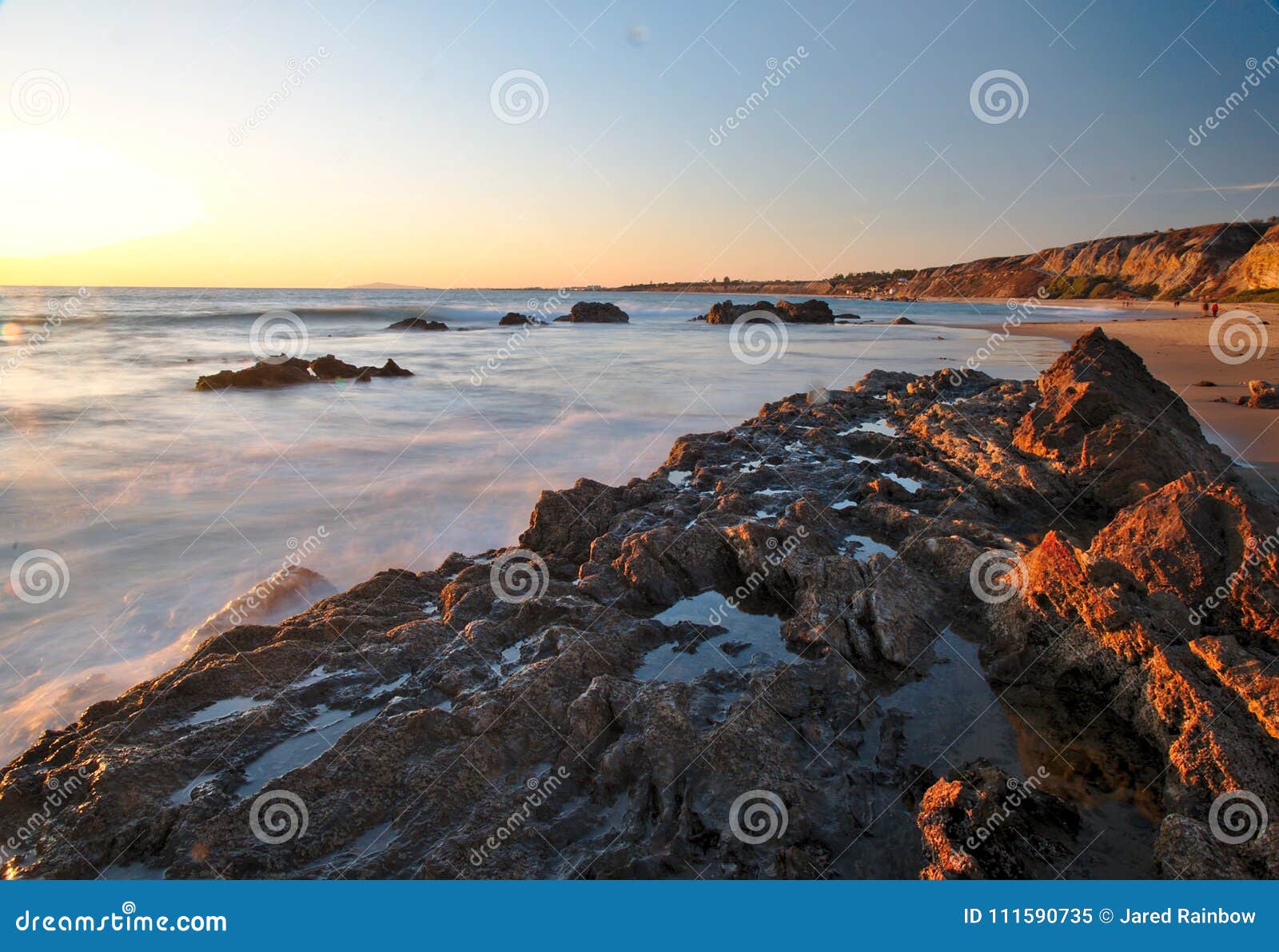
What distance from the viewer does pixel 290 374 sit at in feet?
68.3

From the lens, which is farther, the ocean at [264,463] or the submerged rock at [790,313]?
the submerged rock at [790,313]

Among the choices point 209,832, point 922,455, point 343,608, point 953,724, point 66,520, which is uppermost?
point 66,520

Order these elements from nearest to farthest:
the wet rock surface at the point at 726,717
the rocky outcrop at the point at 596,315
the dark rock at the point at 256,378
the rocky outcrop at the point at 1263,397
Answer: the wet rock surface at the point at 726,717, the rocky outcrop at the point at 1263,397, the dark rock at the point at 256,378, the rocky outcrop at the point at 596,315

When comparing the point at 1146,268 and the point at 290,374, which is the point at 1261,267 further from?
the point at 290,374

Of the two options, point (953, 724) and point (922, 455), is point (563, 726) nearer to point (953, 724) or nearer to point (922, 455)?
point (953, 724)

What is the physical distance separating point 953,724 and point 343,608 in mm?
4703

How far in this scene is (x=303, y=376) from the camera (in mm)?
21359

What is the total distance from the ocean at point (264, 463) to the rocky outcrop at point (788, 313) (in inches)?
914

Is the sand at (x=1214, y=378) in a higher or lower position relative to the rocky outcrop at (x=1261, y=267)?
lower

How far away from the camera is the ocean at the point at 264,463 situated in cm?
625

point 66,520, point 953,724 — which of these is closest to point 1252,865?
point 953,724

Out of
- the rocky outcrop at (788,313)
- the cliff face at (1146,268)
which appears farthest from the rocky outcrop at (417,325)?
the cliff face at (1146,268)

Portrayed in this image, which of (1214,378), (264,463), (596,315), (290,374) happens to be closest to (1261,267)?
(1214,378)

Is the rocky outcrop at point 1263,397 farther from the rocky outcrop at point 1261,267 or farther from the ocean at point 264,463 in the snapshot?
the rocky outcrop at point 1261,267
